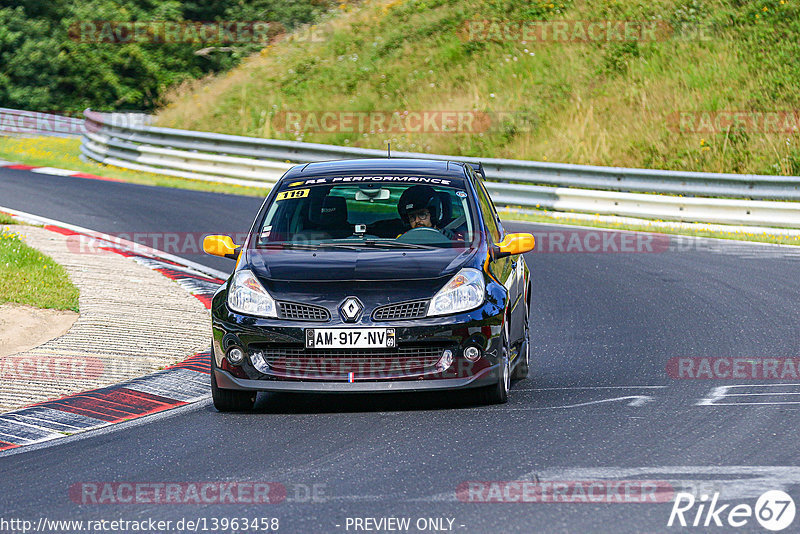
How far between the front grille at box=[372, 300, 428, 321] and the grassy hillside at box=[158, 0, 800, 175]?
54.2ft

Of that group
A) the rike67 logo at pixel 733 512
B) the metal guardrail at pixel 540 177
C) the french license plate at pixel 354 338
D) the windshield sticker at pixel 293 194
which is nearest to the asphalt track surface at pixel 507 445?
the rike67 logo at pixel 733 512

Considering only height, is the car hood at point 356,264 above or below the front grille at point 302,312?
above

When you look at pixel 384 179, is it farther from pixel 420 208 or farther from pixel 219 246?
pixel 219 246

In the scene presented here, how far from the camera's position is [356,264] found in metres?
7.79

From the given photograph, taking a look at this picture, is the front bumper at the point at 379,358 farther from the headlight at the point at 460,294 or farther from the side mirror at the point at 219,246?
the side mirror at the point at 219,246

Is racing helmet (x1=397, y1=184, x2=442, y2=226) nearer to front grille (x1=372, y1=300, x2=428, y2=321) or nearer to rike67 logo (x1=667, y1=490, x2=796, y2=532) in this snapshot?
front grille (x1=372, y1=300, x2=428, y2=321)

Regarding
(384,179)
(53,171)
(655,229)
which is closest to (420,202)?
(384,179)

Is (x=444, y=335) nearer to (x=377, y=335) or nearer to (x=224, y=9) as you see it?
(x=377, y=335)

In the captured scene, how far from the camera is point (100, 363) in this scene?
364 inches

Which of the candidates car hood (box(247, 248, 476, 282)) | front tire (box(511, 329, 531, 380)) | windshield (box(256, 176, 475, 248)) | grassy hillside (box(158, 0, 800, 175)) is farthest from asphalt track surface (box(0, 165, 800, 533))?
grassy hillside (box(158, 0, 800, 175))

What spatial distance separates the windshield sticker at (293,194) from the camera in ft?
29.1

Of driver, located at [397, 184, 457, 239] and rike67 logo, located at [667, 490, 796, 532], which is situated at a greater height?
driver, located at [397, 184, 457, 239]

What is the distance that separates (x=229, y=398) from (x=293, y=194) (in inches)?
70.4

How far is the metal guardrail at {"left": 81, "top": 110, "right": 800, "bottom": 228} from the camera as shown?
18922 mm
